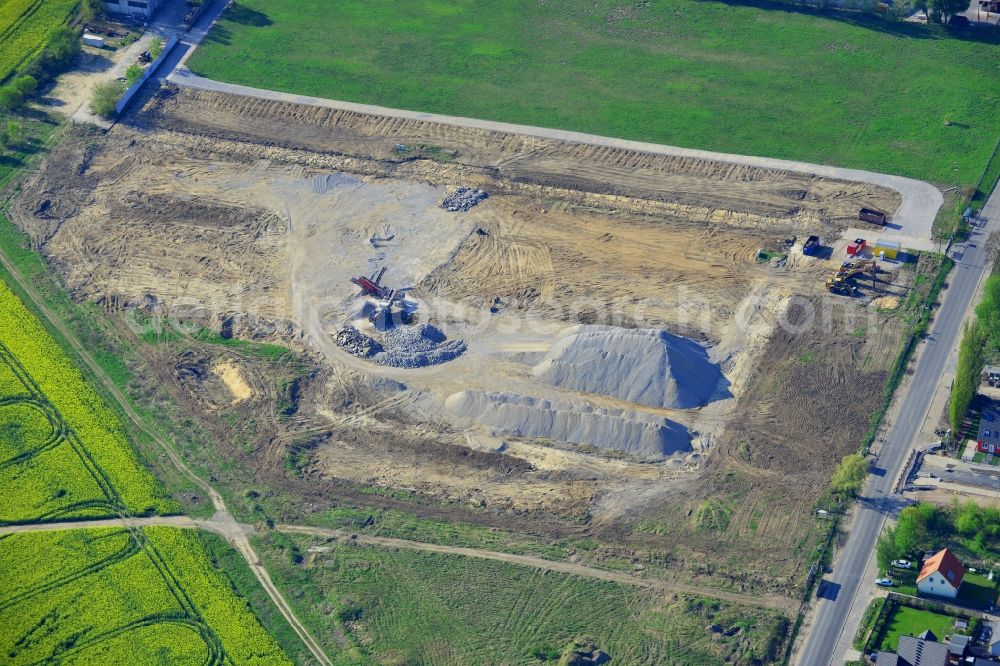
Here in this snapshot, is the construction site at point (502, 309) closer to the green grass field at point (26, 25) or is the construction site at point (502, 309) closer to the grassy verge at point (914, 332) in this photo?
the grassy verge at point (914, 332)

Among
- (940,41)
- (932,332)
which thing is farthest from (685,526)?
(940,41)

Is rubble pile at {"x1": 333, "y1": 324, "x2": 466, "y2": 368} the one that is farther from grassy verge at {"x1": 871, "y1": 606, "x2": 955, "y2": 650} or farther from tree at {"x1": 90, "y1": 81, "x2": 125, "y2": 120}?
tree at {"x1": 90, "y1": 81, "x2": 125, "y2": 120}

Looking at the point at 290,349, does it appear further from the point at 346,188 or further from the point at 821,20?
the point at 821,20

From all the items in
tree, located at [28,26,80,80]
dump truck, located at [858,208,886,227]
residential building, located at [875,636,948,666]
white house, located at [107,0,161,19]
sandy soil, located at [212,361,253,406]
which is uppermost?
white house, located at [107,0,161,19]

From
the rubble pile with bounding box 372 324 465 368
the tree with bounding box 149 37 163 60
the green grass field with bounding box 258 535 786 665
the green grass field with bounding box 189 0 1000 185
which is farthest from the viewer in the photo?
the tree with bounding box 149 37 163 60

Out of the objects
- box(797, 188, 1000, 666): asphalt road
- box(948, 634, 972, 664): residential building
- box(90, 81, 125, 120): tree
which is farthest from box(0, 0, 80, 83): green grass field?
box(948, 634, 972, 664): residential building

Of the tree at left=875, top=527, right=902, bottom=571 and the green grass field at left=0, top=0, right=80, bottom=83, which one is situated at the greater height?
the green grass field at left=0, top=0, right=80, bottom=83
